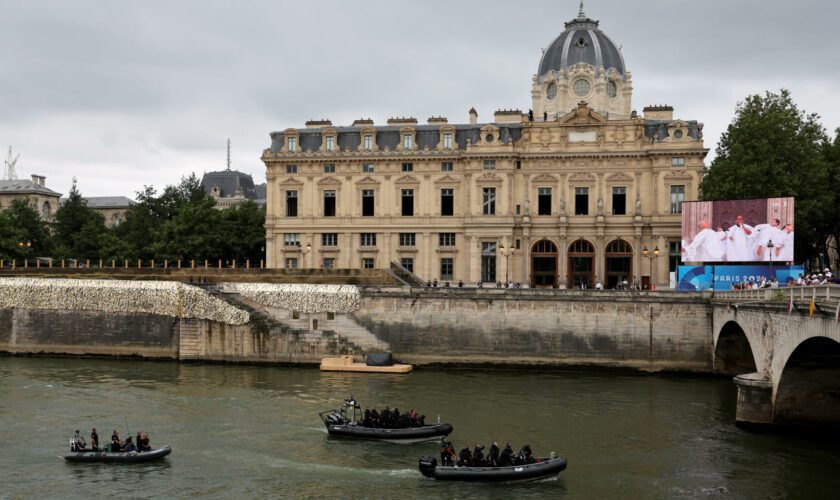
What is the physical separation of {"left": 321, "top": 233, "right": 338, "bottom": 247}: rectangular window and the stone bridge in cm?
4541

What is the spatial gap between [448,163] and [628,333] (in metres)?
27.5

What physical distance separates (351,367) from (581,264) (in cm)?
2844

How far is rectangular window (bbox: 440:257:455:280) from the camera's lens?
7988 cm

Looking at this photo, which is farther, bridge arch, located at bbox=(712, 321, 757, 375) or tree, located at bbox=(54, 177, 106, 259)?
tree, located at bbox=(54, 177, 106, 259)

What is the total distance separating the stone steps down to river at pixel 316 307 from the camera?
Result: 62631 millimetres

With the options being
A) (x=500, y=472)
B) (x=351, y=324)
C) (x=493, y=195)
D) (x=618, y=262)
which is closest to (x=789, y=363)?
(x=500, y=472)

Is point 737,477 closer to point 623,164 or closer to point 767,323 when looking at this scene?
point 767,323

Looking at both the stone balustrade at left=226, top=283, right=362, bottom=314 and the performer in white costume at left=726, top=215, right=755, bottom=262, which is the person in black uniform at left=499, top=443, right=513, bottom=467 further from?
the stone balustrade at left=226, top=283, right=362, bottom=314

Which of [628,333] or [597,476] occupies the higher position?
[628,333]

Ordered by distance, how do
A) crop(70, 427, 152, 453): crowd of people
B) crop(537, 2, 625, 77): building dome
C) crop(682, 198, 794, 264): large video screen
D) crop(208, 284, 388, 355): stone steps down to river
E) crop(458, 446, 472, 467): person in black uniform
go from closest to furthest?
crop(458, 446, 472, 467): person in black uniform, crop(70, 427, 152, 453): crowd of people, crop(682, 198, 794, 264): large video screen, crop(208, 284, 388, 355): stone steps down to river, crop(537, 2, 625, 77): building dome

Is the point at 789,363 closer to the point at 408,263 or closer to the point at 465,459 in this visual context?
the point at 465,459

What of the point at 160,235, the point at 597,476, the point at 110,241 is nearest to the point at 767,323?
the point at 597,476

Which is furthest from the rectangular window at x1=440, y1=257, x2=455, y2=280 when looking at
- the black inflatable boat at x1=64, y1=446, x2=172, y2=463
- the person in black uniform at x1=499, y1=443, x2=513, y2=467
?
the person in black uniform at x1=499, y1=443, x2=513, y2=467

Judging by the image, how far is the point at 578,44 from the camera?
294 feet
